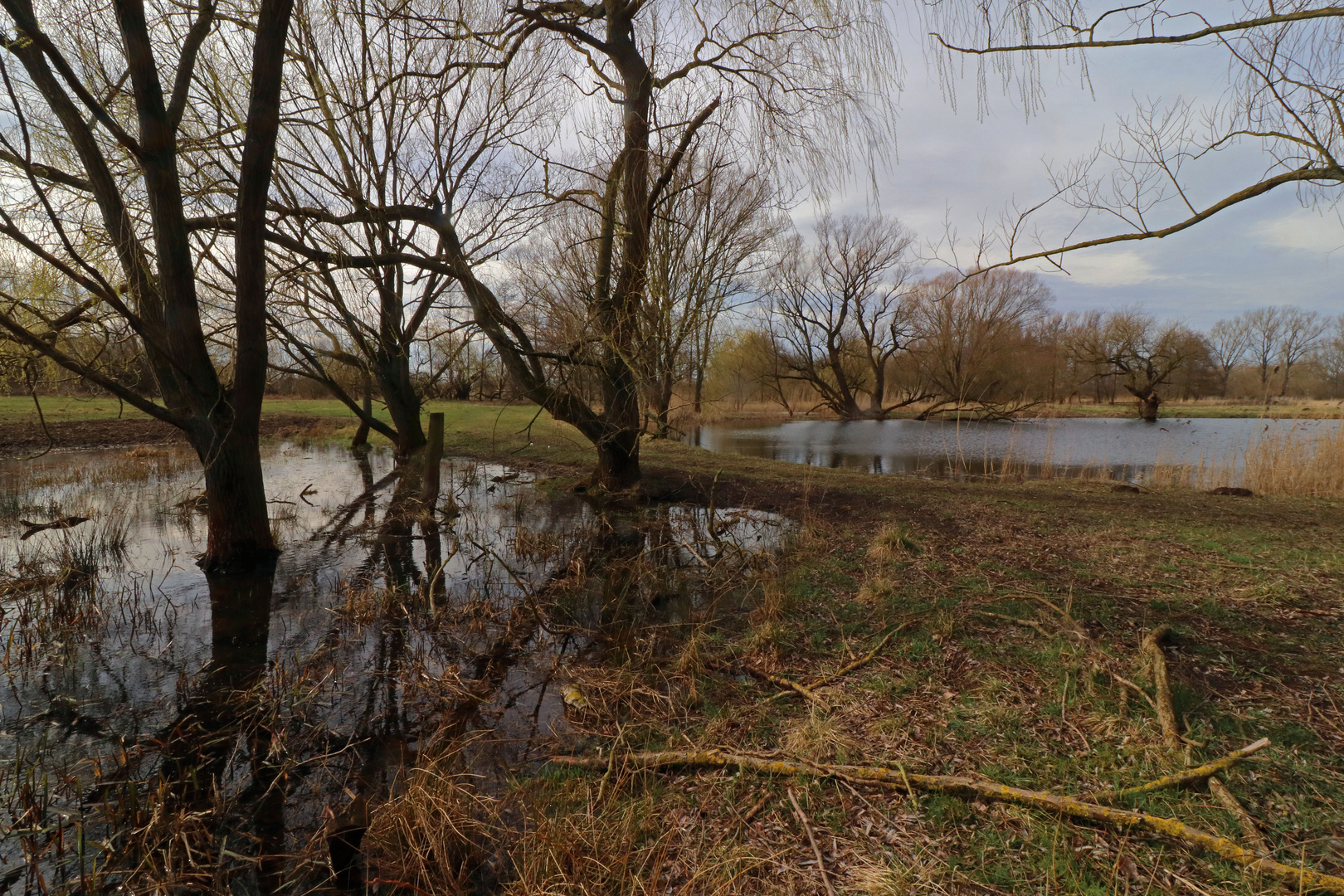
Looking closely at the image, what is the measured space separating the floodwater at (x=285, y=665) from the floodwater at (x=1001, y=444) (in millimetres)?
9079

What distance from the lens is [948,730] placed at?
3.19 m

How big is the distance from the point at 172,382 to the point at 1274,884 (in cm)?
890

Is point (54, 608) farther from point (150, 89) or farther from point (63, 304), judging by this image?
point (150, 89)

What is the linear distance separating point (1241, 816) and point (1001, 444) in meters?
20.9

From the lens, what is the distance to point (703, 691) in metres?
3.99

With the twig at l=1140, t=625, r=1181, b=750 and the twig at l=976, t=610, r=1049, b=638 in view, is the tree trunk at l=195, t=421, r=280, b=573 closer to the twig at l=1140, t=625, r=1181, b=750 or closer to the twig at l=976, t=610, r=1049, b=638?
the twig at l=976, t=610, r=1049, b=638

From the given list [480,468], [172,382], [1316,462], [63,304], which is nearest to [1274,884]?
[172,382]

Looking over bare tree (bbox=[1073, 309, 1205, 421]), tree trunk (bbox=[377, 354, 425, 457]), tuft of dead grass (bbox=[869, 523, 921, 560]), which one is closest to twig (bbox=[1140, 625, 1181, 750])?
tuft of dead grass (bbox=[869, 523, 921, 560])

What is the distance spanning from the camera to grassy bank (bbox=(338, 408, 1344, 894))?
7.75 ft

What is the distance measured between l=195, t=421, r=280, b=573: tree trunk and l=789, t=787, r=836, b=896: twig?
6348mm

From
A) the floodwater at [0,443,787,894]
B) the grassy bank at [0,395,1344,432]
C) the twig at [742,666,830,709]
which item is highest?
the grassy bank at [0,395,1344,432]

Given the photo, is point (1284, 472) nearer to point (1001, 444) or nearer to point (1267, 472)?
point (1267, 472)

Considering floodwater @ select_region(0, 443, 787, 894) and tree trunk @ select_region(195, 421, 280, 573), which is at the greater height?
tree trunk @ select_region(195, 421, 280, 573)

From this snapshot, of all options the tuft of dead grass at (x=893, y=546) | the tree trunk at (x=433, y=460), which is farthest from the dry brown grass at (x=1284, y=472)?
the tree trunk at (x=433, y=460)
